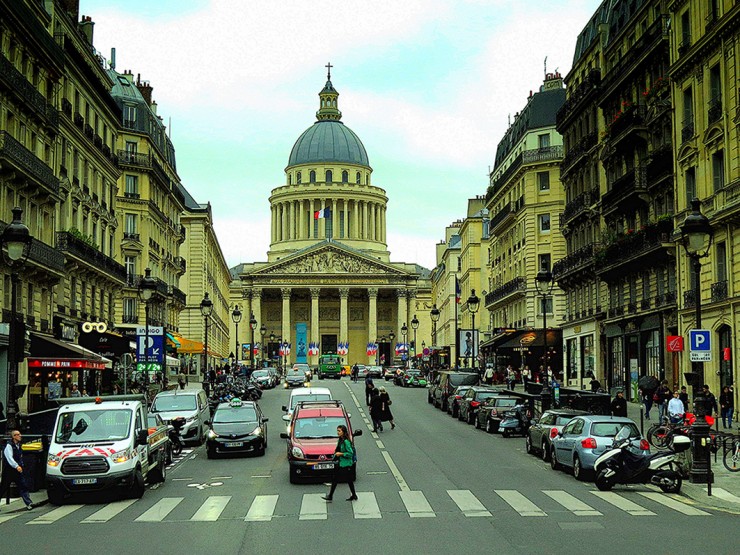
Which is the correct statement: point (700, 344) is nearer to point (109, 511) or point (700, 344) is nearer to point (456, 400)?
point (109, 511)

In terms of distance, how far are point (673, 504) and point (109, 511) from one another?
10501mm

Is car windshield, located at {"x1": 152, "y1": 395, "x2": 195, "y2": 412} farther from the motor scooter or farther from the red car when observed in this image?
the motor scooter

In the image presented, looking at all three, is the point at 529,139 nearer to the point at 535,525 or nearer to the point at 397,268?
the point at 535,525

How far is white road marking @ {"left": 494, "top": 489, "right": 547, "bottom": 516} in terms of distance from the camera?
18766 millimetres

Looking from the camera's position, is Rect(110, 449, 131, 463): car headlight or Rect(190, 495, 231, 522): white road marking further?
Rect(110, 449, 131, 463): car headlight

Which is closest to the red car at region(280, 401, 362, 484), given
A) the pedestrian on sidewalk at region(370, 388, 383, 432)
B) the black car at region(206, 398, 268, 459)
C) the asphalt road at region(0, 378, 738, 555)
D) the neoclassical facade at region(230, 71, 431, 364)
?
the asphalt road at region(0, 378, 738, 555)

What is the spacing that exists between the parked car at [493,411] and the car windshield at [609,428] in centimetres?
1345

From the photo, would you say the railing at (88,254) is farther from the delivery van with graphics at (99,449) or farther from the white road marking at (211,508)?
the white road marking at (211,508)

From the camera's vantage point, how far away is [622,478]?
21953 millimetres

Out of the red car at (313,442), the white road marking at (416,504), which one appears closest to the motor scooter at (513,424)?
the red car at (313,442)

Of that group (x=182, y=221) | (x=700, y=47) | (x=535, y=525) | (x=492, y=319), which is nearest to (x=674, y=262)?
(x=700, y=47)

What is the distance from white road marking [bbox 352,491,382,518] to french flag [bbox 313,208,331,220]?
14989cm

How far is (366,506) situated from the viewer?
19984mm

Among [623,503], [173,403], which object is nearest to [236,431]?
[173,403]
